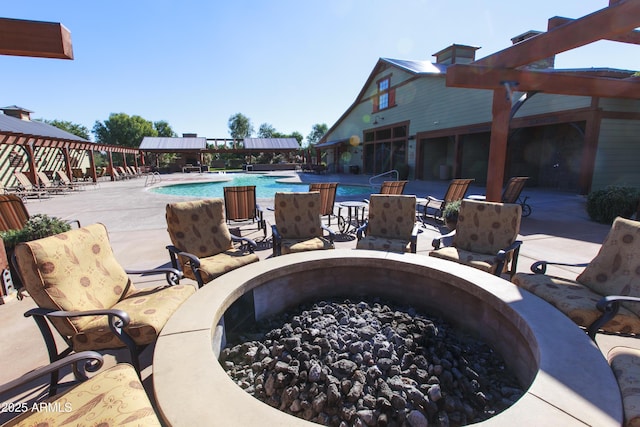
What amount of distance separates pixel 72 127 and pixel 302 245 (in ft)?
213

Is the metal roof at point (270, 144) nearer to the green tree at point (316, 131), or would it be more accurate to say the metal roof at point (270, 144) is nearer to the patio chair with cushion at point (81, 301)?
the patio chair with cushion at point (81, 301)

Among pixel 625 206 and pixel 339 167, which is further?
pixel 339 167

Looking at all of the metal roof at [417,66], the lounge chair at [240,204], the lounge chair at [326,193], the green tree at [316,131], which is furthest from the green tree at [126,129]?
the lounge chair at [326,193]

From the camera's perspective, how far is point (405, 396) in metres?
1.71

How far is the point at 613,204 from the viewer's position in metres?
6.24

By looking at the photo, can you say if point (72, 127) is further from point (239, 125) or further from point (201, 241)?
point (201, 241)

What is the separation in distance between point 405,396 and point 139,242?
526 cm

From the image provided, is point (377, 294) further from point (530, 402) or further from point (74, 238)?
point (74, 238)

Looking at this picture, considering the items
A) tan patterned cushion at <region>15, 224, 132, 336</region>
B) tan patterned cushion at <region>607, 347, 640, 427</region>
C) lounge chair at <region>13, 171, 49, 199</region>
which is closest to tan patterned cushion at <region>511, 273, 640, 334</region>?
tan patterned cushion at <region>607, 347, 640, 427</region>

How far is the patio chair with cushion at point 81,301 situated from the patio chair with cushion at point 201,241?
0.68m

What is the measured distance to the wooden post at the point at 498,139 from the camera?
5684 millimetres

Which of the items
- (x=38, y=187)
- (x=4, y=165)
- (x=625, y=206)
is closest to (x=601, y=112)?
(x=625, y=206)

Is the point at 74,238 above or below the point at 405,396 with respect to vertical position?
above

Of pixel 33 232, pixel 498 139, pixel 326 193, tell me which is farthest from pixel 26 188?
pixel 498 139
